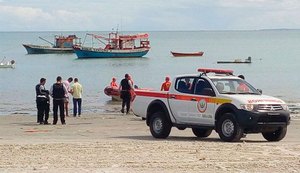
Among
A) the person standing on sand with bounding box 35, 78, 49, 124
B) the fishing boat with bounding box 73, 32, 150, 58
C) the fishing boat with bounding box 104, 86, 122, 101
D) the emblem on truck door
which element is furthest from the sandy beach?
the fishing boat with bounding box 73, 32, 150, 58

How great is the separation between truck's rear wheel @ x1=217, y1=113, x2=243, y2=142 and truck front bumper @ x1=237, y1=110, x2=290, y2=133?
15cm

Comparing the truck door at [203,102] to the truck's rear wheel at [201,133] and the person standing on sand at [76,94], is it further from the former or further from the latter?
the person standing on sand at [76,94]

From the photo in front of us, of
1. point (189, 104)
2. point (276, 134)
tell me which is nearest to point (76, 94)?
point (189, 104)

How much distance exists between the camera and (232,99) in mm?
17281

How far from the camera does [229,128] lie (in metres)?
17.4

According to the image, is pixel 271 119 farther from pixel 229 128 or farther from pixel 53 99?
pixel 53 99

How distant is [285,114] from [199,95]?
2117 mm

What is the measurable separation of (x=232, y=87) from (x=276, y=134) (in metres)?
1.54

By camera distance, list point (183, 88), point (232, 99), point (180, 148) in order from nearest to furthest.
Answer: point (180, 148), point (232, 99), point (183, 88)

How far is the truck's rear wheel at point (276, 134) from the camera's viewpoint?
17828 millimetres

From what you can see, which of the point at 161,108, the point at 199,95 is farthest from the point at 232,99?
the point at 161,108

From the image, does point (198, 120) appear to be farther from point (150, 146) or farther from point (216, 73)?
point (150, 146)

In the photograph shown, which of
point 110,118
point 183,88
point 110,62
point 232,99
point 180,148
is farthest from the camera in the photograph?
point 110,62

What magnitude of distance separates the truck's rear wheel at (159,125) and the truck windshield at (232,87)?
1.76m
